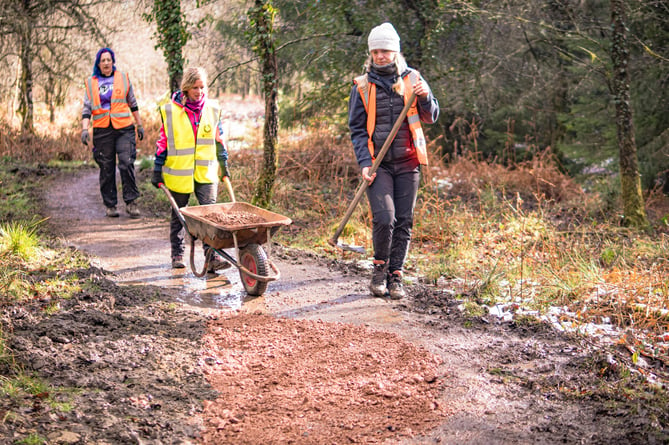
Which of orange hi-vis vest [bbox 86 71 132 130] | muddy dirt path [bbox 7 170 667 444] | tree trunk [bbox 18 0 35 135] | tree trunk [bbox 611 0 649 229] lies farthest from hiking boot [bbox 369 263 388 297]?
tree trunk [bbox 18 0 35 135]

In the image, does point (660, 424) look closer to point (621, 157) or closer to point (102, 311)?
point (102, 311)

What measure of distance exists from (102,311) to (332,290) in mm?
2070

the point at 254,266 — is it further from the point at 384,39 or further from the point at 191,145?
the point at 384,39

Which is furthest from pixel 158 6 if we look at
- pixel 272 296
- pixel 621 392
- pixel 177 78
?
pixel 621 392

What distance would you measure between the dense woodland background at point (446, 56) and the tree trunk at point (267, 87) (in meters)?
0.14

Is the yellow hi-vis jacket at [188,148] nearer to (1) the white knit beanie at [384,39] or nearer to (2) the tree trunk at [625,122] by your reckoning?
(1) the white knit beanie at [384,39]

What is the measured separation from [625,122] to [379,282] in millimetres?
5218

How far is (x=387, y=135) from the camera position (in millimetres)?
5457

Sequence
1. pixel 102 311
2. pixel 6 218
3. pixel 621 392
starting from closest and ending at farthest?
1. pixel 621 392
2. pixel 102 311
3. pixel 6 218

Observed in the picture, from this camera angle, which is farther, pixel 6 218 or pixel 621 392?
pixel 6 218

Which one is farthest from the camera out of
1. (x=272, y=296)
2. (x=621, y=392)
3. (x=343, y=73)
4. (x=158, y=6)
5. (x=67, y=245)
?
(x=343, y=73)

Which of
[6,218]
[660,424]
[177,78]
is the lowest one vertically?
[660,424]

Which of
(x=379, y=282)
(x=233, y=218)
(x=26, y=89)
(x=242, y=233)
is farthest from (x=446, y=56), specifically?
(x=26, y=89)

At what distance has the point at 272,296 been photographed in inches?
228
